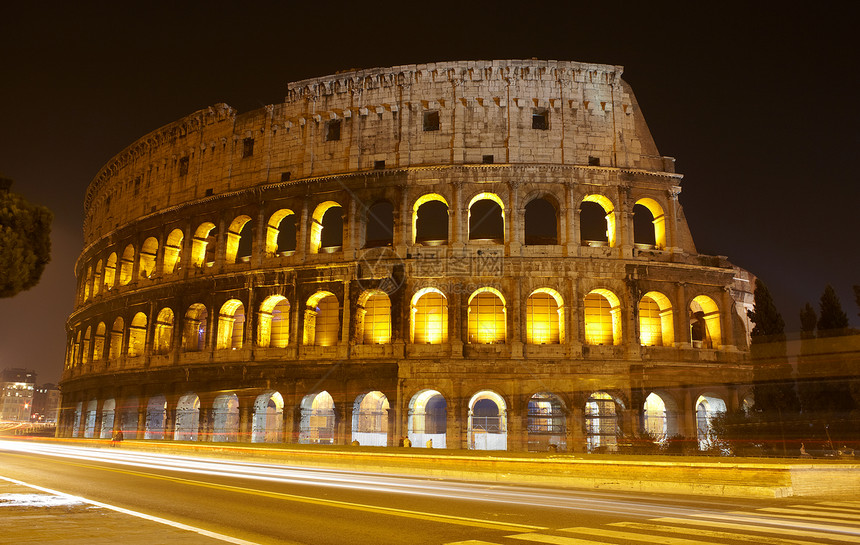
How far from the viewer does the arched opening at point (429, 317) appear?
27781 mm

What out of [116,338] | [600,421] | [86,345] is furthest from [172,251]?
[600,421]

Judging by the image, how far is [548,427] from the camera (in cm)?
2698

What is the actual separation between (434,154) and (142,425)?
19863mm

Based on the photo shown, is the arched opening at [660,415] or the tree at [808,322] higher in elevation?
the tree at [808,322]

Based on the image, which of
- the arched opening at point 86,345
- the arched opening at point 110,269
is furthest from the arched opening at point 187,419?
the arched opening at point 110,269

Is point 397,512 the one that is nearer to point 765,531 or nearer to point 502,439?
point 765,531

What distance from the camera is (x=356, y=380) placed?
27234 mm

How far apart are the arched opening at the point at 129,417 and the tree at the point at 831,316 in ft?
104

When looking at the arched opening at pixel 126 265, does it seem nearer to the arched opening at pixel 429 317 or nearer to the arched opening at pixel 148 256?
the arched opening at pixel 148 256

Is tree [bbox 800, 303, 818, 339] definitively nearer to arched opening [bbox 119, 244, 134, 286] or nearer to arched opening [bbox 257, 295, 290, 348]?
arched opening [bbox 257, 295, 290, 348]

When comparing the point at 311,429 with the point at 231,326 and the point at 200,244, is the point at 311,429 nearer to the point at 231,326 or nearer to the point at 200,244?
the point at 231,326

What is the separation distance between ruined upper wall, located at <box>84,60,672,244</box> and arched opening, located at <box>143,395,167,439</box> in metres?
11.7

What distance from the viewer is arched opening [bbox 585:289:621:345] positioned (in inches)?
1089

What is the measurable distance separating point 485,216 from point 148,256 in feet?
62.9
